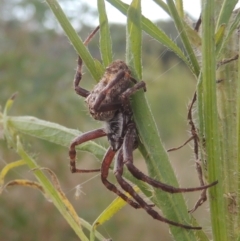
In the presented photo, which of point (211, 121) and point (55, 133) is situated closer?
point (211, 121)

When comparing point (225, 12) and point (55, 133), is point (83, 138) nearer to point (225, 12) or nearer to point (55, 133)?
point (55, 133)

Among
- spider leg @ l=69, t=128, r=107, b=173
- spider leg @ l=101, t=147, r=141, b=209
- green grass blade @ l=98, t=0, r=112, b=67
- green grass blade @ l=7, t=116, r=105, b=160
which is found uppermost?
green grass blade @ l=98, t=0, r=112, b=67

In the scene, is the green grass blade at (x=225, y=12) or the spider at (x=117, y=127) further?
the spider at (x=117, y=127)

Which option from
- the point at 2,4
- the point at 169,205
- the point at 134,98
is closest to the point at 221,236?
the point at 169,205

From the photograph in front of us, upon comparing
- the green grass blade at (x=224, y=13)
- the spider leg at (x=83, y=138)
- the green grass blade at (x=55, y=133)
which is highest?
the green grass blade at (x=224, y=13)

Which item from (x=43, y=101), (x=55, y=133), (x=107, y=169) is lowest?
(x=107, y=169)

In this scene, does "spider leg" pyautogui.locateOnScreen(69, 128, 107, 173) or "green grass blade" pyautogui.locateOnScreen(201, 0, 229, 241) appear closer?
"green grass blade" pyautogui.locateOnScreen(201, 0, 229, 241)

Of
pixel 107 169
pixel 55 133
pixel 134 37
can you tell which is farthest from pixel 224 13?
pixel 107 169

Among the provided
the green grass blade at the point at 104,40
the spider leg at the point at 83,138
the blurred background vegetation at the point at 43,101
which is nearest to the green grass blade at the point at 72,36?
the green grass blade at the point at 104,40

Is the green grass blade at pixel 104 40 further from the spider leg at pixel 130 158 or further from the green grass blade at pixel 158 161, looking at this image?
the spider leg at pixel 130 158

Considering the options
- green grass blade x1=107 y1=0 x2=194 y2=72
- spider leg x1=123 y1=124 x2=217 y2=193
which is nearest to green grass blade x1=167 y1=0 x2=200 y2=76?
green grass blade x1=107 y1=0 x2=194 y2=72

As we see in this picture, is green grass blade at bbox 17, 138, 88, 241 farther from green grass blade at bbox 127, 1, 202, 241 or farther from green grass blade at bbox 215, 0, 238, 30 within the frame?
green grass blade at bbox 215, 0, 238, 30

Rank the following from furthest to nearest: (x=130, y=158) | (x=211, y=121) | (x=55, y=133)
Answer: (x=130, y=158) < (x=55, y=133) < (x=211, y=121)
